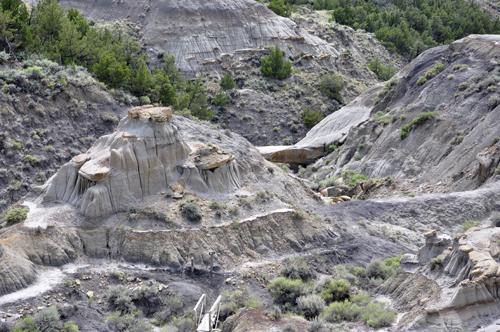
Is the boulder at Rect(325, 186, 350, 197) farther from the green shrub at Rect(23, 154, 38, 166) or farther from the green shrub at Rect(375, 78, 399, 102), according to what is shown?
the green shrub at Rect(23, 154, 38, 166)

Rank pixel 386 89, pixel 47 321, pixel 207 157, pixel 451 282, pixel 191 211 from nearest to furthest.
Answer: pixel 451 282 → pixel 47 321 → pixel 191 211 → pixel 207 157 → pixel 386 89

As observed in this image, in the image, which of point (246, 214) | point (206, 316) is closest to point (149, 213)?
point (246, 214)

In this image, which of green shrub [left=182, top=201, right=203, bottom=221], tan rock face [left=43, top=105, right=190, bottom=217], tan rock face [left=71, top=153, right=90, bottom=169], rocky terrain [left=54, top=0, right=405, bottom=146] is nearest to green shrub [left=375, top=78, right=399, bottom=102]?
rocky terrain [left=54, top=0, right=405, bottom=146]

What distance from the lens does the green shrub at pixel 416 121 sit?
38.4m

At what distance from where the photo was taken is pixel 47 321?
1603 centimetres

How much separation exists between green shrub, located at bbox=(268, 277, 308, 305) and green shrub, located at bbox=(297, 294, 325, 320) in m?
0.89

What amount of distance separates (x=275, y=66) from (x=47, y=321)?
5473 cm

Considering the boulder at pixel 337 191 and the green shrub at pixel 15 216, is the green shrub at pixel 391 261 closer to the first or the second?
the boulder at pixel 337 191

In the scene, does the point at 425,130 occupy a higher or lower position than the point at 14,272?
higher

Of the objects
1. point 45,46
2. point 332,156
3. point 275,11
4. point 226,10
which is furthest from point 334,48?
point 45,46

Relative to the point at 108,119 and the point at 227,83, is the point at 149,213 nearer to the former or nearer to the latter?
the point at 108,119

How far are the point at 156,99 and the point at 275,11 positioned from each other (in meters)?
45.1

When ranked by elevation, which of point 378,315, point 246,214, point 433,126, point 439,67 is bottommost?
point 378,315

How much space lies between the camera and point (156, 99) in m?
41.7
